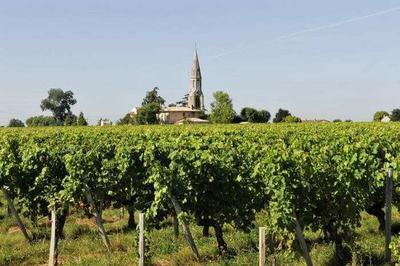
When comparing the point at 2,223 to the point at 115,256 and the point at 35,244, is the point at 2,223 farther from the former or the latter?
the point at 115,256

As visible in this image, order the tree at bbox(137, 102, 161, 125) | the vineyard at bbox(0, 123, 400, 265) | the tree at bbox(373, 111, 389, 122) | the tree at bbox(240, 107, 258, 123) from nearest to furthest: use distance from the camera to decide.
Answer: the vineyard at bbox(0, 123, 400, 265) < the tree at bbox(373, 111, 389, 122) < the tree at bbox(137, 102, 161, 125) < the tree at bbox(240, 107, 258, 123)

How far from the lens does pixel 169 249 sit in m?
10.3

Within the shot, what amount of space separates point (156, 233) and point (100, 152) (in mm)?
2463

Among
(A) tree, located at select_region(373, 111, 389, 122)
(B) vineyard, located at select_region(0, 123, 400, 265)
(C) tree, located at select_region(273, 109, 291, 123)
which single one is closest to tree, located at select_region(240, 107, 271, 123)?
(C) tree, located at select_region(273, 109, 291, 123)

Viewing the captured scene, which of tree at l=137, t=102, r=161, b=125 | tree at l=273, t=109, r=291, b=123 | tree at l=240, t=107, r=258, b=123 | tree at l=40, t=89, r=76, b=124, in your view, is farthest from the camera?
tree at l=40, t=89, r=76, b=124

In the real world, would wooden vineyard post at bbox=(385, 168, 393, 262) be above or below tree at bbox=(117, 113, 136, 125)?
below

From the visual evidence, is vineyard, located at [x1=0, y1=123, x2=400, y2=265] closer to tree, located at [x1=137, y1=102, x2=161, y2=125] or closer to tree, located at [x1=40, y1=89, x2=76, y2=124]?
tree, located at [x1=137, y1=102, x2=161, y2=125]

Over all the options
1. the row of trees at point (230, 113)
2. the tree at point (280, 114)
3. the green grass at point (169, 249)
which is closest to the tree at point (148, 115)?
the row of trees at point (230, 113)

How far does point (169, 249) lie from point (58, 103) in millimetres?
157701

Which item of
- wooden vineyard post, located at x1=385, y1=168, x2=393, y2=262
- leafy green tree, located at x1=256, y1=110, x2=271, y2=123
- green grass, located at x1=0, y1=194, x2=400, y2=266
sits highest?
leafy green tree, located at x1=256, y1=110, x2=271, y2=123

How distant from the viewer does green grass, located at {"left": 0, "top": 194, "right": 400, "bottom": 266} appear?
29.9 feet

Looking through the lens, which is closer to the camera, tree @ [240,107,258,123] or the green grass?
the green grass

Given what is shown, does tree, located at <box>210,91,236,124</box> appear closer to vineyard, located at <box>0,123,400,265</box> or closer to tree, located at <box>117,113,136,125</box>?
tree, located at <box>117,113,136,125</box>

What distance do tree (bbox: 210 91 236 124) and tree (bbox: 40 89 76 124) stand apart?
207 feet
